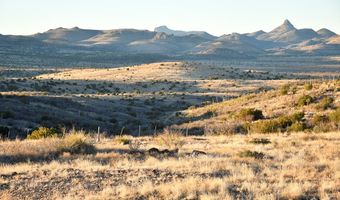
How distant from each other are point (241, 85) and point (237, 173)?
231 feet

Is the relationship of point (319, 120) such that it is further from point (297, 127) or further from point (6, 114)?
point (6, 114)

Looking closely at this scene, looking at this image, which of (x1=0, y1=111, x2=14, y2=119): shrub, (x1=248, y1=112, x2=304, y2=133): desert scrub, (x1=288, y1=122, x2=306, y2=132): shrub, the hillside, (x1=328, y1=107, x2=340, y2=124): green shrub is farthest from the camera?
(x1=0, y1=111, x2=14, y2=119): shrub

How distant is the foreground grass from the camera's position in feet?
38.4

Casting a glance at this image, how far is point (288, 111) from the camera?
39062 millimetres

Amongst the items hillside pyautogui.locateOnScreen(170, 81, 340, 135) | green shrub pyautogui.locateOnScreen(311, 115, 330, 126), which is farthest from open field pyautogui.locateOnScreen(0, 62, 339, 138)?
green shrub pyautogui.locateOnScreen(311, 115, 330, 126)

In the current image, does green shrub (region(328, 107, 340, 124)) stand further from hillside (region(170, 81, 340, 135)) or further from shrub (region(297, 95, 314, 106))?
shrub (region(297, 95, 314, 106))

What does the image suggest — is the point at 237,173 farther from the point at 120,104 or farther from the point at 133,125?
the point at 120,104

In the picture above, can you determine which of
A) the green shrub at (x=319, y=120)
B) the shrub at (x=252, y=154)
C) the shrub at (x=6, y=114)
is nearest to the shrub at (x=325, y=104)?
the green shrub at (x=319, y=120)

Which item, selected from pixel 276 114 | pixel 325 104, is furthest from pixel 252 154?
pixel 276 114

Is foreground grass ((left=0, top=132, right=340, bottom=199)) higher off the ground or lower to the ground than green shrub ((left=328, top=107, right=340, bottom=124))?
higher

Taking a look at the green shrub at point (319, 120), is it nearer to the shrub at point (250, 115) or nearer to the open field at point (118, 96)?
the shrub at point (250, 115)

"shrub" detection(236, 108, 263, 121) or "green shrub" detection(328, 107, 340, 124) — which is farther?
"shrub" detection(236, 108, 263, 121)

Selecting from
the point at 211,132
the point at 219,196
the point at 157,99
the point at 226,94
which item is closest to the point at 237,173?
the point at 219,196

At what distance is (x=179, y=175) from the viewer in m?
13.8
